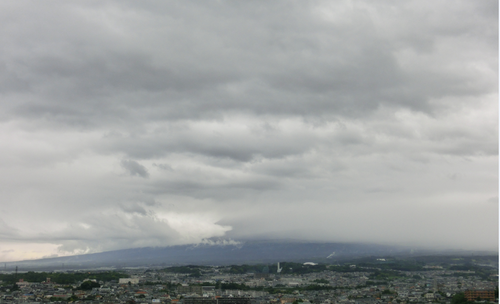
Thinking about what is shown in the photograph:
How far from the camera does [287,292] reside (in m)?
67.6

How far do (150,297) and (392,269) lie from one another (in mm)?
71368

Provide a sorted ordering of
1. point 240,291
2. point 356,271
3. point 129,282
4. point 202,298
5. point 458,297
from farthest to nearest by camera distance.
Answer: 1. point 356,271
2. point 129,282
3. point 240,291
4. point 202,298
5. point 458,297

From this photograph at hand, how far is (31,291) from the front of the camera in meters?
63.1

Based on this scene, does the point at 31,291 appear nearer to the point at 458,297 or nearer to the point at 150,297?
the point at 150,297


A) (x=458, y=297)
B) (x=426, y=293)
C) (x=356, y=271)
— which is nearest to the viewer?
(x=458, y=297)

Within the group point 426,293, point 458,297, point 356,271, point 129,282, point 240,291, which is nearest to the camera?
point 458,297

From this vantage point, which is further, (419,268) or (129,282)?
(419,268)

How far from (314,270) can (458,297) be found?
67.7 metres

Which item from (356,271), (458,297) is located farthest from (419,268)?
(458,297)

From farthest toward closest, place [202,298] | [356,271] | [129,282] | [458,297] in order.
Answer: [356,271], [129,282], [202,298], [458,297]

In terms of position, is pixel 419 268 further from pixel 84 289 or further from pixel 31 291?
pixel 31 291

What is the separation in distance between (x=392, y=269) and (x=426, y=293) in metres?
55.2

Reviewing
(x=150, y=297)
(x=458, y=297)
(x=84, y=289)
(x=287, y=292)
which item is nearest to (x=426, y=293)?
(x=458, y=297)

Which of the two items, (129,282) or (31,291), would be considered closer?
(31,291)
